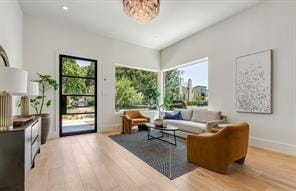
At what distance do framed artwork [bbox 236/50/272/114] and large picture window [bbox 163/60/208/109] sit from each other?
122 centimetres

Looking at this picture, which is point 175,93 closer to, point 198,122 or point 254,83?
point 198,122

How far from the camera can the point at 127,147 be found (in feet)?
12.3

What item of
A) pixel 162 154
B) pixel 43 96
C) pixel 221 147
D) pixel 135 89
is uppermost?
pixel 135 89

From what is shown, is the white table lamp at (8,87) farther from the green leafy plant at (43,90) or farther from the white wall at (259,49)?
the white wall at (259,49)

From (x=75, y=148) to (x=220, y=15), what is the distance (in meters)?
5.02

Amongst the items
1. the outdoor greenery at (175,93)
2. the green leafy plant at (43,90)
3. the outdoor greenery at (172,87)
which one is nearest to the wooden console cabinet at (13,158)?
the green leafy plant at (43,90)

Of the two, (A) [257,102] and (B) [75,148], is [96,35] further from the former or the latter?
(A) [257,102]

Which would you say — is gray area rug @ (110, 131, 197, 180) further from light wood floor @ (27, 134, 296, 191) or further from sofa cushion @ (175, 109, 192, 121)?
sofa cushion @ (175, 109, 192, 121)

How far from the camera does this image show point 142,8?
10.6 feet

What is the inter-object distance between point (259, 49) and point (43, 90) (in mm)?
5769

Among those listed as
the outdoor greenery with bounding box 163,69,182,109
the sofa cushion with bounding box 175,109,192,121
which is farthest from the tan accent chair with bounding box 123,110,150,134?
the outdoor greenery with bounding box 163,69,182,109

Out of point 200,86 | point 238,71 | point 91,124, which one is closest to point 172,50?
point 200,86

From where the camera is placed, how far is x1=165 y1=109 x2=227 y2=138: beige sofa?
160 inches

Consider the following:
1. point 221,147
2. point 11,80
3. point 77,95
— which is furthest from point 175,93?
point 11,80
